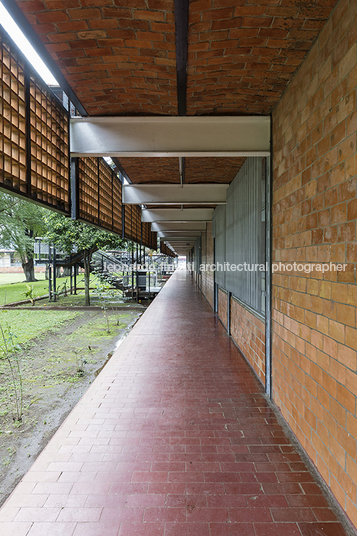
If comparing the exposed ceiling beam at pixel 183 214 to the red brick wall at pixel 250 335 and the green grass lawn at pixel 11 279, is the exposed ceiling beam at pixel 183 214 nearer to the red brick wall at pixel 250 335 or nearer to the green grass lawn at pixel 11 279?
the red brick wall at pixel 250 335

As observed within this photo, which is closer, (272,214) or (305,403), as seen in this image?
(305,403)

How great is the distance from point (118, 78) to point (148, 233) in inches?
479

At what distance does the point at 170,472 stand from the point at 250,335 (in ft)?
8.84

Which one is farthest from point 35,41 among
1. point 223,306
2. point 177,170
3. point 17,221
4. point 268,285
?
point 17,221

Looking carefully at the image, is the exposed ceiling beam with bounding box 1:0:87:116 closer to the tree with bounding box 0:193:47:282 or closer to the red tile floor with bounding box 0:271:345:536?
the red tile floor with bounding box 0:271:345:536

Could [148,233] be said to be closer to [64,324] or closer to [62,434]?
[64,324]

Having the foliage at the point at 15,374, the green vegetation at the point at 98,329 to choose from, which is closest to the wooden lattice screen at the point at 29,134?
the foliage at the point at 15,374

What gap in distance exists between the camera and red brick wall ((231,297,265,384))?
405 centimetres

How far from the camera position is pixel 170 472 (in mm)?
2398

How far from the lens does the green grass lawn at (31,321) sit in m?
8.61

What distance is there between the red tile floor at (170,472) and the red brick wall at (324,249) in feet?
1.18

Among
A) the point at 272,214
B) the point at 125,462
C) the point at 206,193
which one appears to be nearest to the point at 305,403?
the point at 125,462

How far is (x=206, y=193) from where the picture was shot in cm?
707

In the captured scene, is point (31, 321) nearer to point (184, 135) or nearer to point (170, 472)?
point (184, 135)
